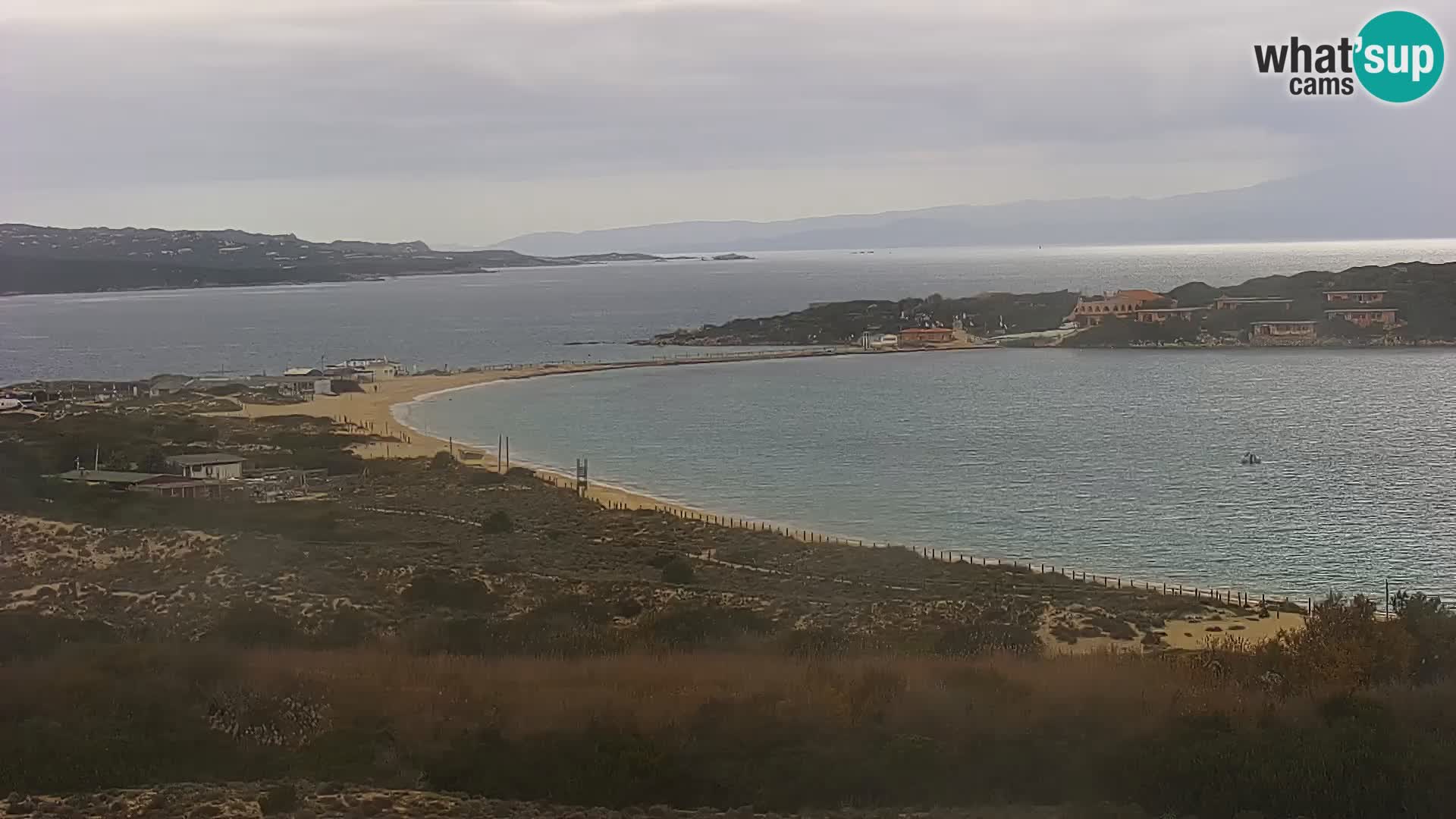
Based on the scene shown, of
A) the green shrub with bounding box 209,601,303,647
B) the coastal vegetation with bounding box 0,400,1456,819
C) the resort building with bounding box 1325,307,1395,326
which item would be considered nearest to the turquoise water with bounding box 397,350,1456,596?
the coastal vegetation with bounding box 0,400,1456,819

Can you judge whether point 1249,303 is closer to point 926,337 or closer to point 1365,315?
point 1365,315

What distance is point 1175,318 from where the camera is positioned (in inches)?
3337

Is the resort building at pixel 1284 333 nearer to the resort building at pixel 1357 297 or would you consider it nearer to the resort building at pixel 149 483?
the resort building at pixel 1357 297

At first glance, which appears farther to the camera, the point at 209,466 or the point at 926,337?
the point at 926,337

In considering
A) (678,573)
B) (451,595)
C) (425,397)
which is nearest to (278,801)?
(451,595)

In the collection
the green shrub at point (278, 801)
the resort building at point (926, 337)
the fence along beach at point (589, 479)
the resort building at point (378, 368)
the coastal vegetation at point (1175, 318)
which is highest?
the coastal vegetation at point (1175, 318)

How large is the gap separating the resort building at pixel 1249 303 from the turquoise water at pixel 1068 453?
14822mm

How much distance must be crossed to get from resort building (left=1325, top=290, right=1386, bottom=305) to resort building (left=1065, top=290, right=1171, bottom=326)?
34.5 feet

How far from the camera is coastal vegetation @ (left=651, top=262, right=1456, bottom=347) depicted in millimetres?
78125

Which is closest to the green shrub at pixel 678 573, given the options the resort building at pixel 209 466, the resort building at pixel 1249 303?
the resort building at pixel 209 466

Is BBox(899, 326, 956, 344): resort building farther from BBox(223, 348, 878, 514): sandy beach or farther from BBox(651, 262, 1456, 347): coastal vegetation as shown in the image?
BBox(651, 262, 1456, 347): coastal vegetation

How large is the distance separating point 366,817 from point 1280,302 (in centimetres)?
8758

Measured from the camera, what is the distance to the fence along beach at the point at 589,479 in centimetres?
1902

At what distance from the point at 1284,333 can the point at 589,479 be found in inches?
2339
